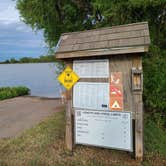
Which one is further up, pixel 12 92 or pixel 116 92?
pixel 116 92

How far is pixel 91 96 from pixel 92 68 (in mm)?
477

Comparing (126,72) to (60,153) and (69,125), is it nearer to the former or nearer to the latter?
(69,125)

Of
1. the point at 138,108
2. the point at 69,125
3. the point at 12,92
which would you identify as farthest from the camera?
the point at 12,92

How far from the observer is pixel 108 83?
3604mm

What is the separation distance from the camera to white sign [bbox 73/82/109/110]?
11.9ft

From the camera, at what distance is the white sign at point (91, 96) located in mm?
3623

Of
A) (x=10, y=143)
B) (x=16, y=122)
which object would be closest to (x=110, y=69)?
(x=10, y=143)

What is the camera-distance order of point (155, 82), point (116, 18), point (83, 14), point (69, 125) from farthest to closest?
point (83, 14)
point (116, 18)
point (155, 82)
point (69, 125)

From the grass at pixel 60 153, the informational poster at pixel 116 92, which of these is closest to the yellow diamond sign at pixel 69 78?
the informational poster at pixel 116 92

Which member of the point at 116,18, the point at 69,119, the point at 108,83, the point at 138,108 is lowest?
the point at 69,119

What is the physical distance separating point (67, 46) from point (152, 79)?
2494 millimetres

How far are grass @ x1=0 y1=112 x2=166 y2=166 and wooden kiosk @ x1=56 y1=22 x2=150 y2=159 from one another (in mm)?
251

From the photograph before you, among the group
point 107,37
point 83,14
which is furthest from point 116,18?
point 107,37

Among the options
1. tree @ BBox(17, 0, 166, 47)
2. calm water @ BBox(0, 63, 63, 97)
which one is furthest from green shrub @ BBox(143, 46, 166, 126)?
calm water @ BBox(0, 63, 63, 97)
